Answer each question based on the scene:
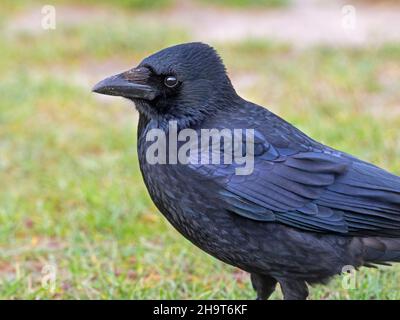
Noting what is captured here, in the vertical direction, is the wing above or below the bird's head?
below

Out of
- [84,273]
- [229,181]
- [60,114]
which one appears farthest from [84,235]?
[60,114]

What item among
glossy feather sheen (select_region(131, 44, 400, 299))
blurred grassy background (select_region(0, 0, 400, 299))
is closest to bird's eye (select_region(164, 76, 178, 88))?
glossy feather sheen (select_region(131, 44, 400, 299))

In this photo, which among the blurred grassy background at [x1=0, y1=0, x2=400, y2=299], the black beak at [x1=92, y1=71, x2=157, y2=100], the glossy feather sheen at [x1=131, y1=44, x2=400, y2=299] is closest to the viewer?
the glossy feather sheen at [x1=131, y1=44, x2=400, y2=299]

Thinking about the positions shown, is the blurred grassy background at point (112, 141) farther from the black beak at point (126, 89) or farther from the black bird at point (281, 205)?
the black beak at point (126, 89)

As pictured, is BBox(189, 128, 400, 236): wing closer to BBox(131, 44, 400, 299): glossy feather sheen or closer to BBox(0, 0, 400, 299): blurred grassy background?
BBox(131, 44, 400, 299): glossy feather sheen

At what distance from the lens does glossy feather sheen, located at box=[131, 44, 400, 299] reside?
11.9ft

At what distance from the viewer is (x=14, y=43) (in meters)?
9.72

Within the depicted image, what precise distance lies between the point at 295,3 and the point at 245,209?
8.11m

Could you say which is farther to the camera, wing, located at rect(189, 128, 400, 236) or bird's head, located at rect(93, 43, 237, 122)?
bird's head, located at rect(93, 43, 237, 122)

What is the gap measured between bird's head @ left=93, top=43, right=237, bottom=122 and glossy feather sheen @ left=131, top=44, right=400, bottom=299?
0.18m

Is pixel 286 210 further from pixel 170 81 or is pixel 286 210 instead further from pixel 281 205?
pixel 170 81

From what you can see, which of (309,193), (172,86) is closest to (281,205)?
(309,193)

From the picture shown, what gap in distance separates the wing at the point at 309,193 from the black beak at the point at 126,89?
17.2 inches
